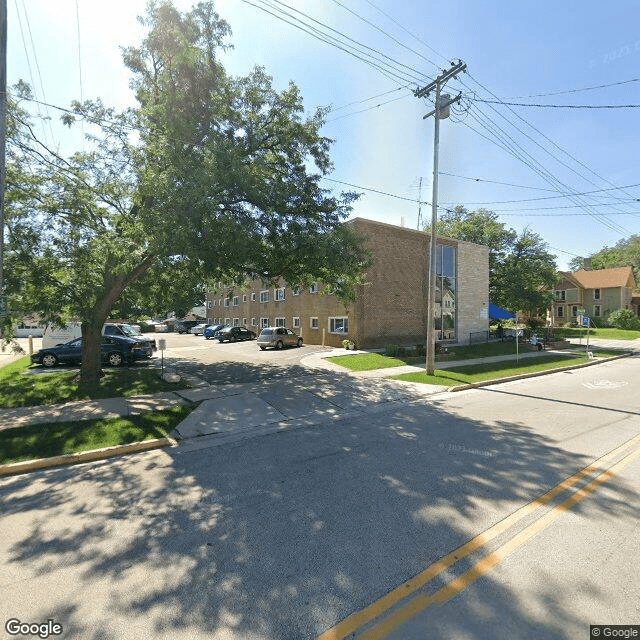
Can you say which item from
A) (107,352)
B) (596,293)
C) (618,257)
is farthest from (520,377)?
(618,257)

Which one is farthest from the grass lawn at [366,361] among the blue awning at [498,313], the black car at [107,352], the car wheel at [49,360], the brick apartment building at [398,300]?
the blue awning at [498,313]

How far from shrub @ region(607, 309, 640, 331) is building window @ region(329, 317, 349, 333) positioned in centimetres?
4248

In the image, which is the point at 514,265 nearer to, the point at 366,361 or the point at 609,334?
the point at 609,334

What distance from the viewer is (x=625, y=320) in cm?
4469

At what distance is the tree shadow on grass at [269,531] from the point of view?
286 centimetres

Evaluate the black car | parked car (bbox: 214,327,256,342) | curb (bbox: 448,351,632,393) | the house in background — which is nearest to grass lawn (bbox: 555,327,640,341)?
the house in background

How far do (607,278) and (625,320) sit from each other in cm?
1209

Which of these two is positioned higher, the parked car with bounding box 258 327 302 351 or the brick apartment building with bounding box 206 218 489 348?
the brick apartment building with bounding box 206 218 489 348

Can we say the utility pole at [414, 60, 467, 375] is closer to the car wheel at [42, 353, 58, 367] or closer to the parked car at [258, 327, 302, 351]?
the parked car at [258, 327, 302, 351]

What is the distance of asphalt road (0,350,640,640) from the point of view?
2826 mm

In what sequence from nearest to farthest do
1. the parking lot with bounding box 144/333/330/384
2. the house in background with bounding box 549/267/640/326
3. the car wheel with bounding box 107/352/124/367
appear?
the parking lot with bounding box 144/333/330/384 < the car wheel with bounding box 107/352/124/367 < the house in background with bounding box 549/267/640/326

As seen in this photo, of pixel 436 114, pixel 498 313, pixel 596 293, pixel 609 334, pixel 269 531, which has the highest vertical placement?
pixel 436 114

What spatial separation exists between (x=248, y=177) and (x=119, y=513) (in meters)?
7.80

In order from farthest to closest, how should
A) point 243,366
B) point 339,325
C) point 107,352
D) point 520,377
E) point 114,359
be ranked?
point 339,325 < point 114,359 < point 107,352 < point 243,366 < point 520,377
